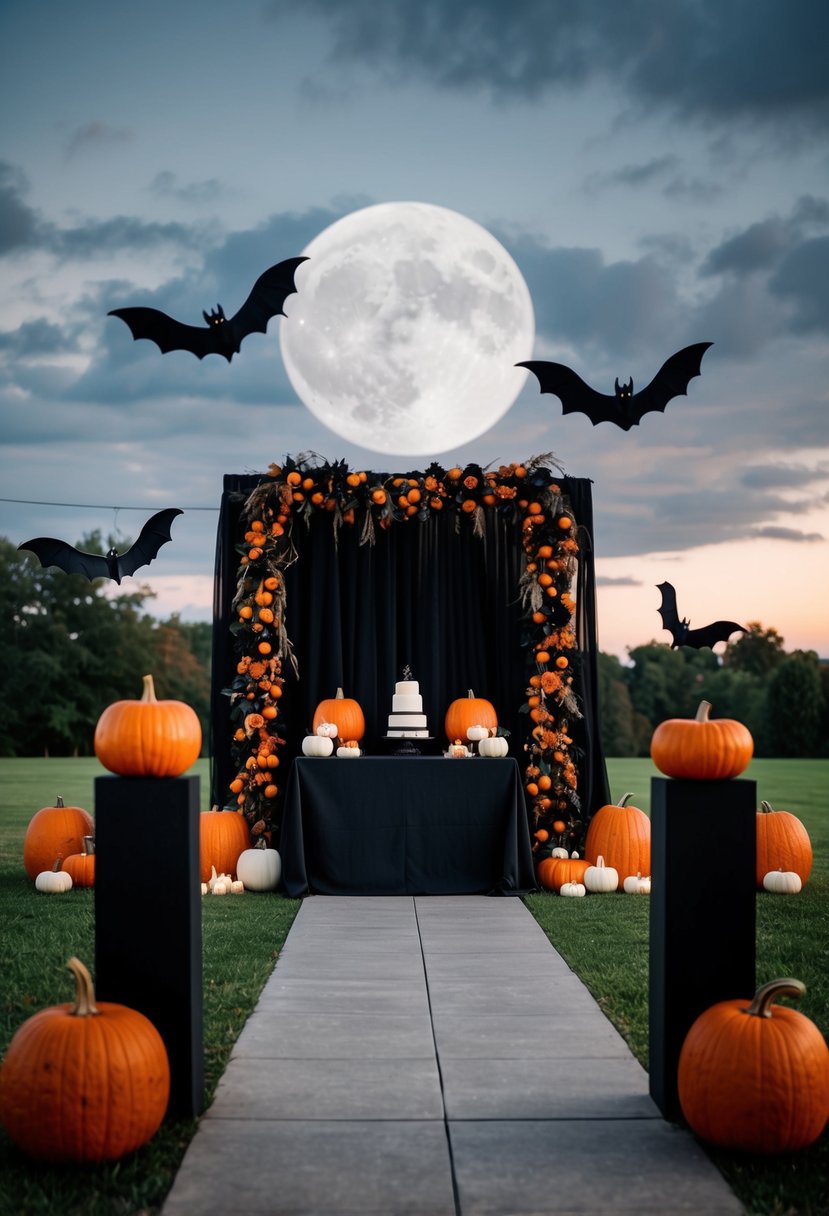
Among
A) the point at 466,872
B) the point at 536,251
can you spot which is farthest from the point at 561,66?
the point at 466,872

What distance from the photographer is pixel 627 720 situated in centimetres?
1795

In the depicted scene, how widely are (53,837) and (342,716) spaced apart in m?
1.81

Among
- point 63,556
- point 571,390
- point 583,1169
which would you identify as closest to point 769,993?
point 583,1169

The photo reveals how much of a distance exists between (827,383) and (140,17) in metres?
6.50

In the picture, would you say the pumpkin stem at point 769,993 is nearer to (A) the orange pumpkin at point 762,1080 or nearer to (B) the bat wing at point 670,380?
Answer: (A) the orange pumpkin at point 762,1080

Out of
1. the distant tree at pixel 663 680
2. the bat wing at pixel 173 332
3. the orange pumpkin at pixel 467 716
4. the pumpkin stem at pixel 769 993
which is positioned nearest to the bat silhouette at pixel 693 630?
the orange pumpkin at pixel 467 716

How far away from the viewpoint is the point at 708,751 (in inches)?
115

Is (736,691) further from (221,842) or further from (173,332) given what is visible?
(173,332)

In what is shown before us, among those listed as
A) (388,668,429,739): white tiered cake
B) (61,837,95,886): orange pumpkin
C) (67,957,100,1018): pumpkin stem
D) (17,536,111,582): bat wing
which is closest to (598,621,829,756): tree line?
(388,668,429,739): white tiered cake

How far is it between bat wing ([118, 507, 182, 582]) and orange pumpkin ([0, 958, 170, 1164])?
368 centimetres

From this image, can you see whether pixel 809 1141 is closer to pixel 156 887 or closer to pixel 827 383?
pixel 156 887

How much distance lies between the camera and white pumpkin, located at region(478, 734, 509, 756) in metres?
6.28

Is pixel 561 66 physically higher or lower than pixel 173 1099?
higher

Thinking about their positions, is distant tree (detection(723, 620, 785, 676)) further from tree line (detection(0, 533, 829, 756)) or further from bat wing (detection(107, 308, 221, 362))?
bat wing (detection(107, 308, 221, 362))
